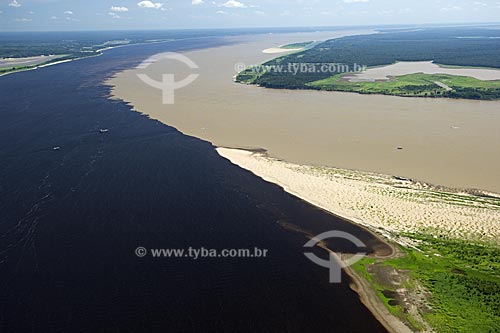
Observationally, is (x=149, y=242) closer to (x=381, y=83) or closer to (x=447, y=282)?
(x=447, y=282)

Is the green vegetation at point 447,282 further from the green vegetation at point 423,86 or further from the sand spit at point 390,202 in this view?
the green vegetation at point 423,86

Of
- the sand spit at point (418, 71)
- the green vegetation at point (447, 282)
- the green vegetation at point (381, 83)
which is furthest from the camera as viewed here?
the sand spit at point (418, 71)

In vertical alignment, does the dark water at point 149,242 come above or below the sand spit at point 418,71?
below

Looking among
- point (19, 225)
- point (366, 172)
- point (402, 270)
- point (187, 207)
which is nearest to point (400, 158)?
point (366, 172)

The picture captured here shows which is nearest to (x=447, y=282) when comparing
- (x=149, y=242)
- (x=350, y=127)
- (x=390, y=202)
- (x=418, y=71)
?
(x=390, y=202)

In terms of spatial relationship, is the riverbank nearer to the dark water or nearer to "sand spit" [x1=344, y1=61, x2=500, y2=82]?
the dark water

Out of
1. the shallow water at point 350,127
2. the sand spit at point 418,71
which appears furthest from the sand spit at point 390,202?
the sand spit at point 418,71
